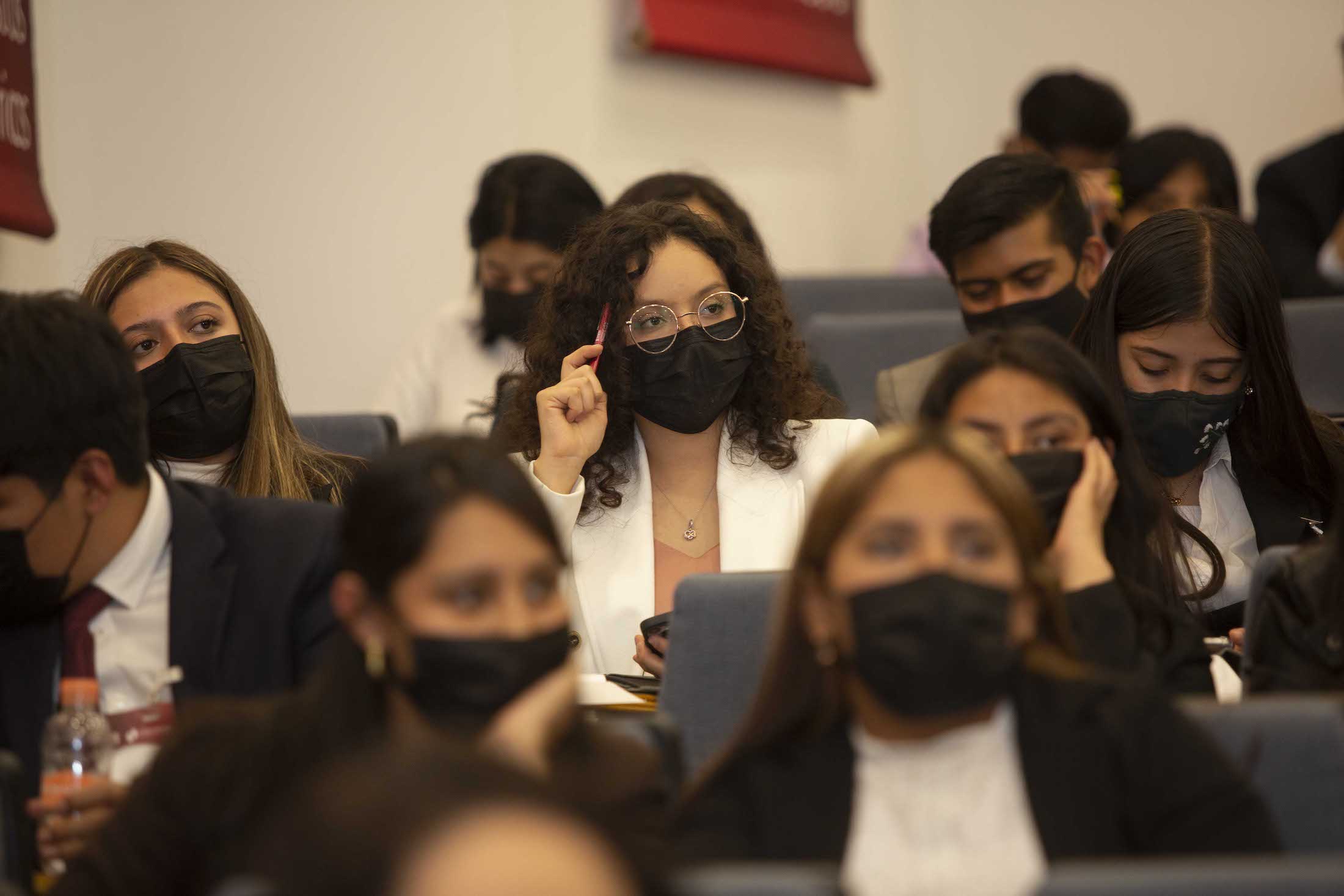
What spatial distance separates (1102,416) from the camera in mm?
2352

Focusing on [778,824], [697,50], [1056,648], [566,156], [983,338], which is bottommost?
[778,824]

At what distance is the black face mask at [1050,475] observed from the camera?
7.30 ft

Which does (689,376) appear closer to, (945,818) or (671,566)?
(671,566)

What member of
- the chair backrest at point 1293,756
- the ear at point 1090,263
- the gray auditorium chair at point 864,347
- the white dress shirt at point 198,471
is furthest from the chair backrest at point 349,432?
the chair backrest at point 1293,756

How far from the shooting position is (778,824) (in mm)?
1687

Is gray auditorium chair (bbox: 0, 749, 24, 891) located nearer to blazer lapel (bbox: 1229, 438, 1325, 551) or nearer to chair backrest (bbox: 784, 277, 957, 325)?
blazer lapel (bbox: 1229, 438, 1325, 551)

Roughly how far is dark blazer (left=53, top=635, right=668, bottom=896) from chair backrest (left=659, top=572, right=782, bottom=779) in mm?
499

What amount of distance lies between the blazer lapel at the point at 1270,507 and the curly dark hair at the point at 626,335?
0.87 meters

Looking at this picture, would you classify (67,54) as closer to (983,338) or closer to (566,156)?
(566,156)

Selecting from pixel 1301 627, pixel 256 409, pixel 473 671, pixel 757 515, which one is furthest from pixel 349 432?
pixel 1301 627

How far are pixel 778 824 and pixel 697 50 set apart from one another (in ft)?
14.6

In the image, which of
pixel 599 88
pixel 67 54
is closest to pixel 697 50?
pixel 599 88

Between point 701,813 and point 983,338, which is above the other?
→ point 983,338

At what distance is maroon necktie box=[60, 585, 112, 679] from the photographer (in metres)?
2.24
